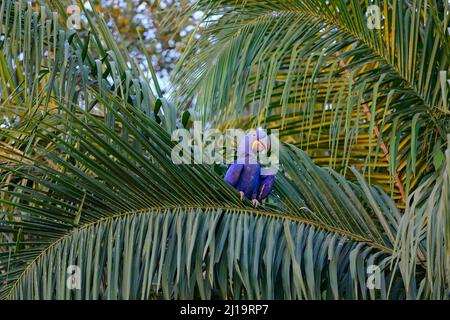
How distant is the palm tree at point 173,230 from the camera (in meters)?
2.32

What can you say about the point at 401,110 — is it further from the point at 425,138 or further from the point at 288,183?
the point at 288,183

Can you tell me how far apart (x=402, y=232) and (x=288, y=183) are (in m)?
0.66

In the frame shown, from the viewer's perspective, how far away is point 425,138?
3.00 metres

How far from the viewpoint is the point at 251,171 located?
2.67 m

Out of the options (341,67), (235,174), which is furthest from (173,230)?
(341,67)

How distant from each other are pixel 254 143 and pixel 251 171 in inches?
3.9

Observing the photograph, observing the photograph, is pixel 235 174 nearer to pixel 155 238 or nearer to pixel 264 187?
pixel 264 187

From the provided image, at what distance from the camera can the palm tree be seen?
7.60 feet

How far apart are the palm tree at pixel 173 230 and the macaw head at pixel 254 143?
206 millimetres

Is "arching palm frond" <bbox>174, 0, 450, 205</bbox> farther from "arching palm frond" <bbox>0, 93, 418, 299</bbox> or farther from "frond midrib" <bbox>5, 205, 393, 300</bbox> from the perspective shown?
"arching palm frond" <bbox>0, 93, 418, 299</bbox>

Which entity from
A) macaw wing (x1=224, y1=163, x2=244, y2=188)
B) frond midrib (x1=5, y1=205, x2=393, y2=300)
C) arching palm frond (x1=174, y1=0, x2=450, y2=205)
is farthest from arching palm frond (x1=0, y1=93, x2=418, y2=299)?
arching palm frond (x1=174, y1=0, x2=450, y2=205)

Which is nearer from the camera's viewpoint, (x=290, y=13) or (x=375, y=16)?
(x=375, y=16)
